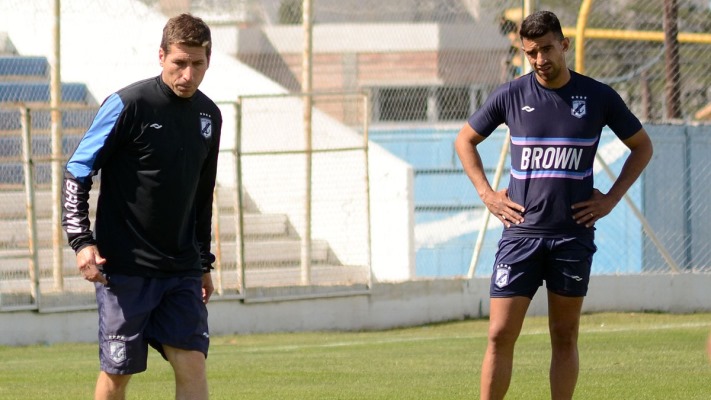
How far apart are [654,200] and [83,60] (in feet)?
27.2

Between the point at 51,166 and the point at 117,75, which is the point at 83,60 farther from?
the point at 51,166

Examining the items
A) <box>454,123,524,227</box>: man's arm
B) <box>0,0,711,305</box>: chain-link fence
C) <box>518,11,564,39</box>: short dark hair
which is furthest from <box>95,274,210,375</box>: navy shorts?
<box>0,0,711,305</box>: chain-link fence

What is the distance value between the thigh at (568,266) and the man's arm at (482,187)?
0.25 metres

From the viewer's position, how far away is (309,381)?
9.82 metres

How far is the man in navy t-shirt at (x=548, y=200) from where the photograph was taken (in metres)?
6.93

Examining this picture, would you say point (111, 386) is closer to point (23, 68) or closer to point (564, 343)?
point (564, 343)

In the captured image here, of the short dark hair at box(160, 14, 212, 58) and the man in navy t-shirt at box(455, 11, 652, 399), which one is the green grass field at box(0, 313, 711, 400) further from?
the short dark hair at box(160, 14, 212, 58)

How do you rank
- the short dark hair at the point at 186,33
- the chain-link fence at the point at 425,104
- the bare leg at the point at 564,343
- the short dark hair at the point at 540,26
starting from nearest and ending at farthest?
the short dark hair at the point at 186,33, the short dark hair at the point at 540,26, the bare leg at the point at 564,343, the chain-link fence at the point at 425,104

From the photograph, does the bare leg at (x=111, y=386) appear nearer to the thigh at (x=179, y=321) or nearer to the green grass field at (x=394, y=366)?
the thigh at (x=179, y=321)

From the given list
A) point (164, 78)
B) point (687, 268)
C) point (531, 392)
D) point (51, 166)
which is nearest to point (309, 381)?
point (531, 392)

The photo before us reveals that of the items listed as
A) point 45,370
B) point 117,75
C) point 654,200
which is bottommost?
point 45,370

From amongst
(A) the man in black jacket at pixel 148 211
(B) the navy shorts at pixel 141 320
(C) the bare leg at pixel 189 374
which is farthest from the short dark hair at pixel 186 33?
(C) the bare leg at pixel 189 374

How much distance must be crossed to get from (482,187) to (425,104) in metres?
10.3

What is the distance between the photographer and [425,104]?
685 inches
